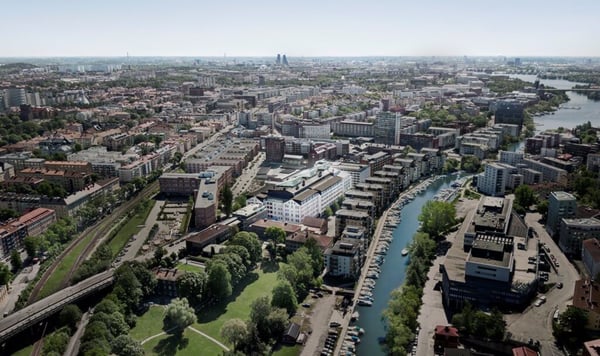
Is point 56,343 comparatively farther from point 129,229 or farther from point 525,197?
point 525,197

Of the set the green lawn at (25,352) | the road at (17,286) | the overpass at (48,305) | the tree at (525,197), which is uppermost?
the tree at (525,197)

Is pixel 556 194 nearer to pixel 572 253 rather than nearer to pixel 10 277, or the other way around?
pixel 572 253

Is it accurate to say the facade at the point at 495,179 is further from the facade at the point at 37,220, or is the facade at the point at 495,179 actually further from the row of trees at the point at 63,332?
the facade at the point at 37,220

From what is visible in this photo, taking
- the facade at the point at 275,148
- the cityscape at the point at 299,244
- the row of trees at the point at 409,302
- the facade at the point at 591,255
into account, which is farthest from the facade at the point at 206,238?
the facade at the point at 591,255

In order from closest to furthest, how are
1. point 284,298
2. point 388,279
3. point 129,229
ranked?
point 284,298 → point 388,279 → point 129,229

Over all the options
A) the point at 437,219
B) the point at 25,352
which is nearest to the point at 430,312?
the point at 437,219

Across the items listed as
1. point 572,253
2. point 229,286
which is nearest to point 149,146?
point 229,286
